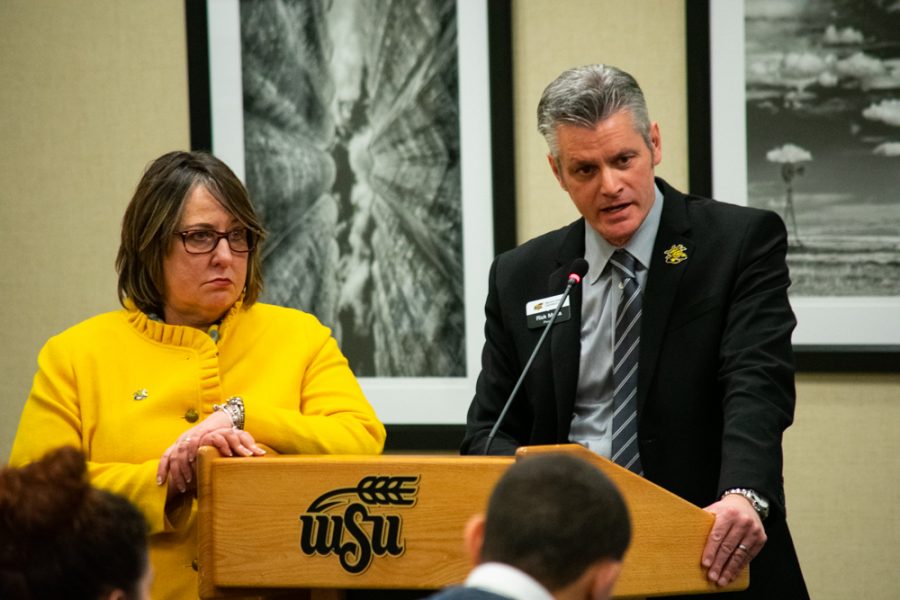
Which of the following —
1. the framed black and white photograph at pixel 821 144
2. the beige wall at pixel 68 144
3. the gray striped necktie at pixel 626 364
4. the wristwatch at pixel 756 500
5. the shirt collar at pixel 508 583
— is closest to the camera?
the shirt collar at pixel 508 583

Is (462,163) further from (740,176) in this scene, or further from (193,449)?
(193,449)

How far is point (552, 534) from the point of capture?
1370mm

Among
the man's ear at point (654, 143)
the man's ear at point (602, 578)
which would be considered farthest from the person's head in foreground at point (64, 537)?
the man's ear at point (654, 143)

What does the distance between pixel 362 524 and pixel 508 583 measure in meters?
0.64

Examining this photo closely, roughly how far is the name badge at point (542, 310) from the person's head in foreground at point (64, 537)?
3.60 feet

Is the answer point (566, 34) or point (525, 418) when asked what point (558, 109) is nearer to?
point (525, 418)

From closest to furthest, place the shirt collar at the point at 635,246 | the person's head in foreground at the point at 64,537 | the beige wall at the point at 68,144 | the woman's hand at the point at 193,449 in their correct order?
the person's head in foreground at the point at 64,537 → the woman's hand at the point at 193,449 → the shirt collar at the point at 635,246 → the beige wall at the point at 68,144

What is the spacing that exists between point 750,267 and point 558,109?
51 centimetres

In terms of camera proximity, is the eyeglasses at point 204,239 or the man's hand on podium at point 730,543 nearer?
the man's hand on podium at point 730,543

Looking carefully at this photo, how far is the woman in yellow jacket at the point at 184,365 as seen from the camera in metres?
2.31

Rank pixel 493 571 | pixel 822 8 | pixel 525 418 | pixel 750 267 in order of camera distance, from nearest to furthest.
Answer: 1. pixel 493 571
2. pixel 750 267
3. pixel 525 418
4. pixel 822 8

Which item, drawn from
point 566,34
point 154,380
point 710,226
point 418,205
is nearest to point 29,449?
point 154,380

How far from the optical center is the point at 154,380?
8.00 feet

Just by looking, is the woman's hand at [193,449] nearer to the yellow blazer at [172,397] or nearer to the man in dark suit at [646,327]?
the yellow blazer at [172,397]
